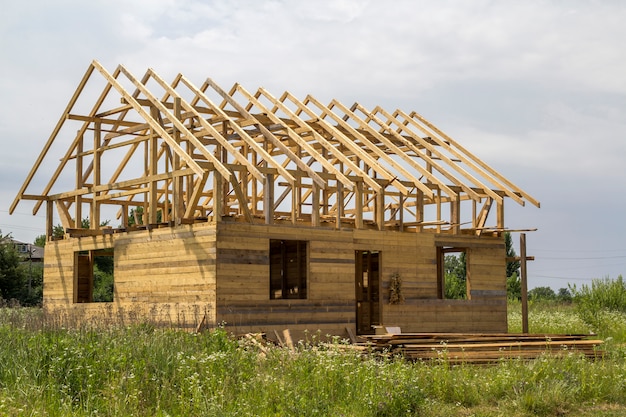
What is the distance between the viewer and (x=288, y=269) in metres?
22.5

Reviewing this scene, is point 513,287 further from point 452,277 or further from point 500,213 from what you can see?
point 500,213

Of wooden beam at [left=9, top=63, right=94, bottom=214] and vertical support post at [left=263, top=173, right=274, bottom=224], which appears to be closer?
vertical support post at [left=263, top=173, right=274, bottom=224]

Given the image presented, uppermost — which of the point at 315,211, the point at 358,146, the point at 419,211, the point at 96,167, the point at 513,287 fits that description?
the point at 358,146

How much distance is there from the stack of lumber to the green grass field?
154cm

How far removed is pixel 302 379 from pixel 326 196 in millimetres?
15579

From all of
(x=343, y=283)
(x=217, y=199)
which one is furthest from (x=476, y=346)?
(x=217, y=199)

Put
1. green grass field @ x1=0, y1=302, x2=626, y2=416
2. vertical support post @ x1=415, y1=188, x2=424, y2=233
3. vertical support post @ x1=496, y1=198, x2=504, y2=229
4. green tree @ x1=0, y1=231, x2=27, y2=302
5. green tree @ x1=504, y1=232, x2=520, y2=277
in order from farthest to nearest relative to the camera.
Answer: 1. green tree @ x1=504, y1=232, x2=520, y2=277
2. green tree @ x1=0, y1=231, x2=27, y2=302
3. vertical support post @ x1=496, y1=198, x2=504, y2=229
4. vertical support post @ x1=415, y1=188, x2=424, y2=233
5. green grass field @ x1=0, y1=302, x2=626, y2=416

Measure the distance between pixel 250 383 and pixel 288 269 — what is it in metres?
11.1

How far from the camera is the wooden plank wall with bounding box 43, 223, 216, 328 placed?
1834 centimetres

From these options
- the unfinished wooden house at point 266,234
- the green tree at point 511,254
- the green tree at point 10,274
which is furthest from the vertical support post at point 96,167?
the green tree at point 511,254

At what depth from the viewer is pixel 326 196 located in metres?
27.2

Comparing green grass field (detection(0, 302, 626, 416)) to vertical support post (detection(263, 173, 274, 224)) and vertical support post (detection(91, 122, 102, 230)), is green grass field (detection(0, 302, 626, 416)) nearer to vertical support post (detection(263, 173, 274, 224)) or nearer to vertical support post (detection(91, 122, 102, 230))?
vertical support post (detection(263, 173, 274, 224))

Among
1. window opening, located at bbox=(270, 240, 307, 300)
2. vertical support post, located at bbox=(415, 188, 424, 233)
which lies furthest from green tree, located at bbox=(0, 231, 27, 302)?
vertical support post, located at bbox=(415, 188, 424, 233)

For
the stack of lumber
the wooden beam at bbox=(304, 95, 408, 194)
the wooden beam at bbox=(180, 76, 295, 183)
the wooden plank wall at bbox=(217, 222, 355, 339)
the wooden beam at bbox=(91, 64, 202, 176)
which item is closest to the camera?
the stack of lumber
